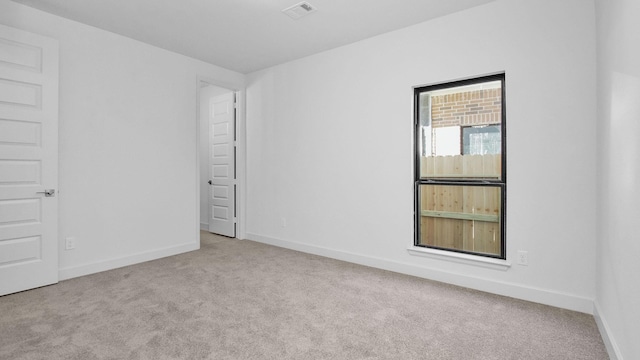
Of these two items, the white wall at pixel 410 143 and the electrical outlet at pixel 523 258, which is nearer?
the white wall at pixel 410 143

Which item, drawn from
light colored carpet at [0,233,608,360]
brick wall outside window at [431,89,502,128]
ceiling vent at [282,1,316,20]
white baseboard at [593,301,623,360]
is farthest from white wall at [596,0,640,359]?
ceiling vent at [282,1,316,20]

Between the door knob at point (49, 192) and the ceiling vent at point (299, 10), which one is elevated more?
the ceiling vent at point (299, 10)

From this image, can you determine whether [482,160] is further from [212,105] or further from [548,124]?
[212,105]

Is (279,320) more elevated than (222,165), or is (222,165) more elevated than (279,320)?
(222,165)

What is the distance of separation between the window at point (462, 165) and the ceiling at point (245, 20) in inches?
34.1

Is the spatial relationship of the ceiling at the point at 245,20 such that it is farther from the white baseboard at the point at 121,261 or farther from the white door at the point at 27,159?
the white baseboard at the point at 121,261

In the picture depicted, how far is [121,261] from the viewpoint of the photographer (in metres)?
3.74

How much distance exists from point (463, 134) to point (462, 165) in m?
0.39

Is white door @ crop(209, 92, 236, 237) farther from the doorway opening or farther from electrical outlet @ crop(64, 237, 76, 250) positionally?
electrical outlet @ crop(64, 237, 76, 250)

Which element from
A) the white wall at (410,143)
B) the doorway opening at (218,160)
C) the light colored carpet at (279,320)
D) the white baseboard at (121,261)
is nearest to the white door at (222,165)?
the doorway opening at (218,160)

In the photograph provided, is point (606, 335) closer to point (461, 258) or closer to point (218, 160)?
point (461, 258)

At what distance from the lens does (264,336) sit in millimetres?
2131

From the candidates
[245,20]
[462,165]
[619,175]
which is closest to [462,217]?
[462,165]

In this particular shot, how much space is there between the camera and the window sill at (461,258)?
289 centimetres
